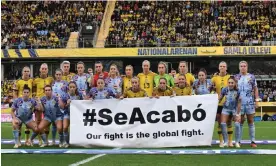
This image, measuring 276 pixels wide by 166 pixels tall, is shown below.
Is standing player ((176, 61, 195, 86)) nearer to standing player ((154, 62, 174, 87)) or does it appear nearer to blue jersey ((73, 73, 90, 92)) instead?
standing player ((154, 62, 174, 87))

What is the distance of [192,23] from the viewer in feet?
112

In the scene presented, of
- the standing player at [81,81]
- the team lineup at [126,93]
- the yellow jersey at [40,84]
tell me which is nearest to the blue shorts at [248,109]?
the team lineup at [126,93]

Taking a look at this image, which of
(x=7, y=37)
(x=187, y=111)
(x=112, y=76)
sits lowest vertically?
(x=187, y=111)

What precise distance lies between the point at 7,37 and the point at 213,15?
51.4 feet

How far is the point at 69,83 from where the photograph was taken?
9.89 meters

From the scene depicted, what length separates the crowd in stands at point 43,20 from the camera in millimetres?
33531

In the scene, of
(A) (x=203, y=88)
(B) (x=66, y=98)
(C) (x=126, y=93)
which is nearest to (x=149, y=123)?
(C) (x=126, y=93)

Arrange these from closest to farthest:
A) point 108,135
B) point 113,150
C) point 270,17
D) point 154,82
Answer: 1. point 113,150
2. point 108,135
3. point 154,82
4. point 270,17

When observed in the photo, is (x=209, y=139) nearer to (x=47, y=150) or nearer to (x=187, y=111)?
(x=187, y=111)

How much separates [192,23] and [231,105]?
994 inches

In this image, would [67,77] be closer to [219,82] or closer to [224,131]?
[219,82]

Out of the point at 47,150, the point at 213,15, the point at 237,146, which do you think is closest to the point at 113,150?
the point at 47,150

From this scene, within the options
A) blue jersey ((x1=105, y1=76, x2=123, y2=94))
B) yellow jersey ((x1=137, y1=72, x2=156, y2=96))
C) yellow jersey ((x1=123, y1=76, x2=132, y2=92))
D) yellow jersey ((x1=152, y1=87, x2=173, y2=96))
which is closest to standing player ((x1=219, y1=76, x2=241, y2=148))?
yellow jersey ((x1=152, y1=87, x2=173, y2=96))

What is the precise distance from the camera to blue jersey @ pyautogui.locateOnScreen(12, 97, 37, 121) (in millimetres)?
9922
